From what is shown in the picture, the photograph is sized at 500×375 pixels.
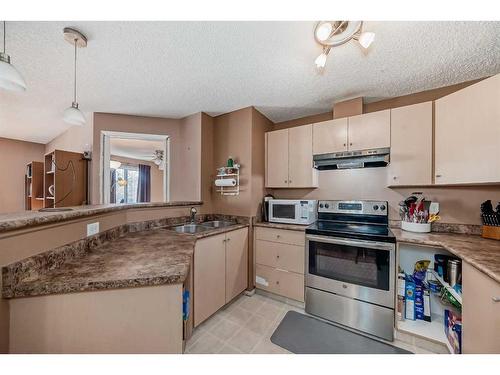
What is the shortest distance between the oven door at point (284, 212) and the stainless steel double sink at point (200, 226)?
0.50 m

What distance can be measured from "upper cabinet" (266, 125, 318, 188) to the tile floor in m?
1.37

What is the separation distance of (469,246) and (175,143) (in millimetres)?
3128

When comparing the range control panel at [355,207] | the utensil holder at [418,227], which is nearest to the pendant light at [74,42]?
the range control panel at [355,207]

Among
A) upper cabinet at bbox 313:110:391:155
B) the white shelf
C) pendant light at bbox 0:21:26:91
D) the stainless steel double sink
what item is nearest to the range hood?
upper cabinet at bbox 313:110:391:155

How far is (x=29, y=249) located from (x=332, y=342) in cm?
201

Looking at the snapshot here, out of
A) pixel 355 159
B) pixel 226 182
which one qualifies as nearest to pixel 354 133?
pixel 355 159

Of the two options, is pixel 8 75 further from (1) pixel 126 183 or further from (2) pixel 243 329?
(1) pixel 126 183

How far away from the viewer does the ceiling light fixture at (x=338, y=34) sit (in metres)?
1.11

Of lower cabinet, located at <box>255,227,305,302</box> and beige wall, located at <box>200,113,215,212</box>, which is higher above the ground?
beige wall, located at <box>200,113,215,212</box>

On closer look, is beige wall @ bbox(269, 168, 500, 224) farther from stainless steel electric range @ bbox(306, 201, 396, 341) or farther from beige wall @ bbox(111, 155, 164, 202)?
beige wall @ bbox(111, 155, 164, 202)

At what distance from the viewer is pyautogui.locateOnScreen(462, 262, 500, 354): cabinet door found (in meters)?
0.92

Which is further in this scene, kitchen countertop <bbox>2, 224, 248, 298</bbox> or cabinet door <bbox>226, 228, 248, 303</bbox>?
cabinet door <bbox>226, 228, 248, 303</bbox>

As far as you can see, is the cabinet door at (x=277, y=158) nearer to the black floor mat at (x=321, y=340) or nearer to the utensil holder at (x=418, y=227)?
the utensil holder at (x=418, y=227)
